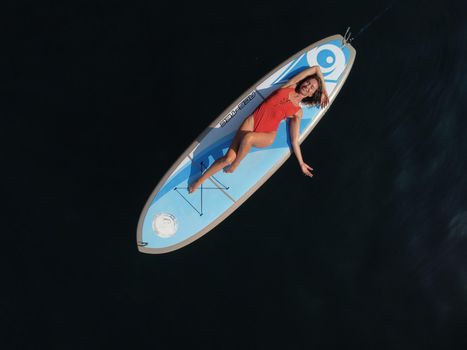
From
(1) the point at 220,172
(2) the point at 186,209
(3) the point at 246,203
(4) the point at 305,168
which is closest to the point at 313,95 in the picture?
→ (4) the point at 305,168

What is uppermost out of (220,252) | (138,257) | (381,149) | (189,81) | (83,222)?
(189,81)

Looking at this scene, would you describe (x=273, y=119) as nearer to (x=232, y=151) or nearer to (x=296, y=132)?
(x=296, y=132)

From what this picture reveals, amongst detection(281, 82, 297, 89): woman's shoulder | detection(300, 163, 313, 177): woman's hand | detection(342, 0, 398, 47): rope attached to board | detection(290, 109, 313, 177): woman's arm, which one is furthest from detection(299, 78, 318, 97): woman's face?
detection(342, 0, 398, 47): rope attached to board

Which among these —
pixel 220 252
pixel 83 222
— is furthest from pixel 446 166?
pixel 83 222

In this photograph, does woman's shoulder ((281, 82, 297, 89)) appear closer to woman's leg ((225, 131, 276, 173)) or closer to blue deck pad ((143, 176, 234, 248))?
woman's leg ((225, 131, 276, 173))

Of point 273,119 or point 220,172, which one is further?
point 220,172

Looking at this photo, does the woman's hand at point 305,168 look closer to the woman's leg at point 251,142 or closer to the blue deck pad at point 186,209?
the woman's leg at point 251,142

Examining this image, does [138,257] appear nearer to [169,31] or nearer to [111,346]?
[111,346]
